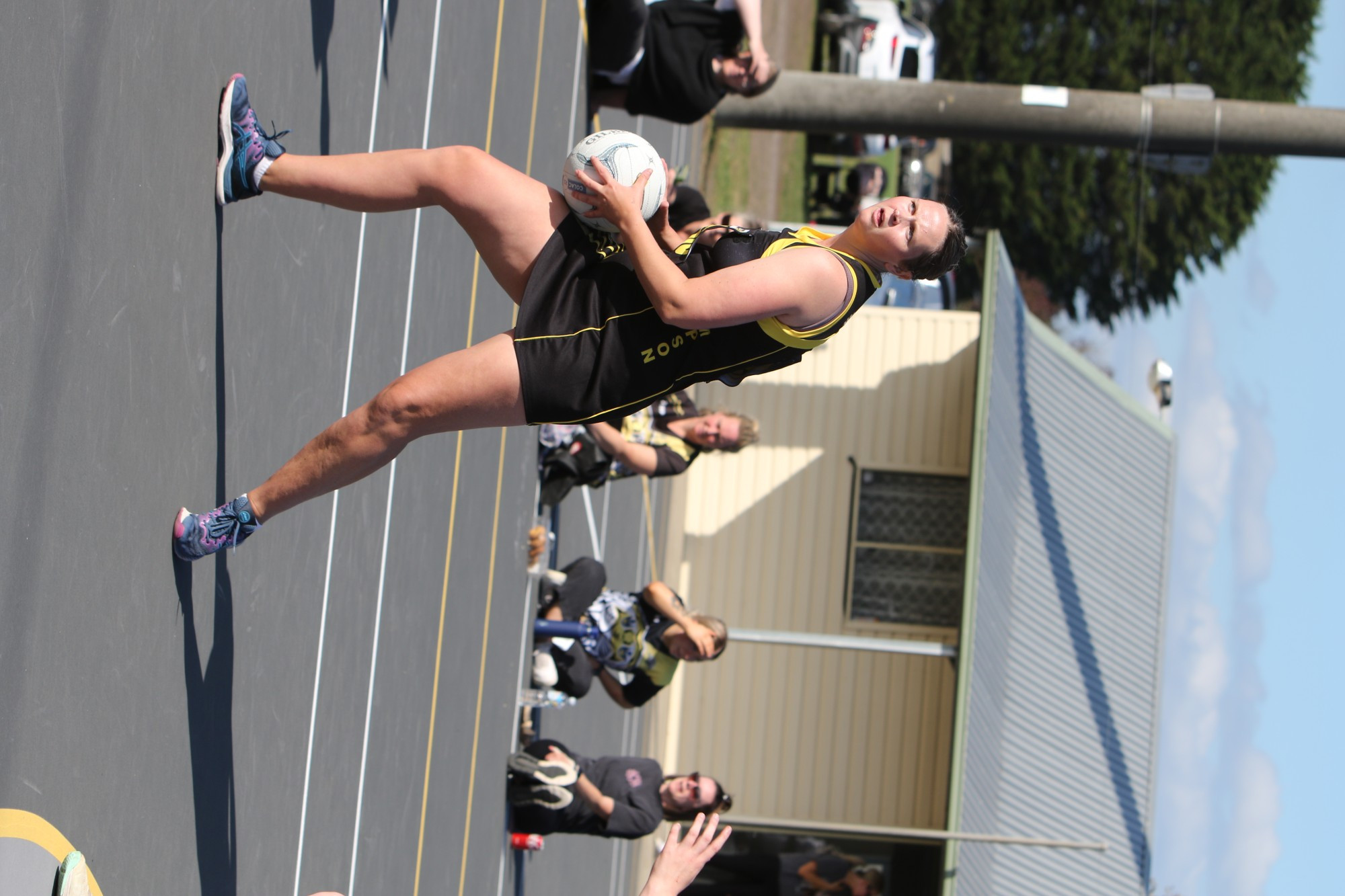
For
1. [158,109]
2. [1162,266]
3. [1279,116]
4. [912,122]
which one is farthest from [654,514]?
[1162,266]

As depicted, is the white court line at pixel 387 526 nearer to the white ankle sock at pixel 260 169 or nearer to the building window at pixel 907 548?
the white ankle sock at pixel 260 169

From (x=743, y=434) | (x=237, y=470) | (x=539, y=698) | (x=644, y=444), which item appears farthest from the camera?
(x=743, y=434)

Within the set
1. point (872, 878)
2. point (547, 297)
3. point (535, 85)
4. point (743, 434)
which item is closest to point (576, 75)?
point (535, 85)

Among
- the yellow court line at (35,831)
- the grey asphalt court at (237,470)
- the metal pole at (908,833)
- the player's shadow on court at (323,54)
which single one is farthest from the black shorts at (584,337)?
the metal pole at (908,833)

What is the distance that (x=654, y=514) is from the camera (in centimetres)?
1499

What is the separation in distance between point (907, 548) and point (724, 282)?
11767mm

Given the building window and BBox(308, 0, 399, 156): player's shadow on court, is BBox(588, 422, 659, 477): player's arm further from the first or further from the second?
the building window

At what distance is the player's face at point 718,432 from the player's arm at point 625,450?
40 centimetres

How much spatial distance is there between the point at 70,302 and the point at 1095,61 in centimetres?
3830

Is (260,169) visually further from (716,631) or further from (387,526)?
(716,631)

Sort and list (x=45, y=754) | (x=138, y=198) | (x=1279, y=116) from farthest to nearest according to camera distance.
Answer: (x=1279, y=116)
(x=138, y=198)
(x=45, y=754)

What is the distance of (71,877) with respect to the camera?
3289 millimetres

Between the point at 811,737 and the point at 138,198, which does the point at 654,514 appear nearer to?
the point at 811,737

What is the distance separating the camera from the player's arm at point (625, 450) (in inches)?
321
